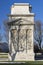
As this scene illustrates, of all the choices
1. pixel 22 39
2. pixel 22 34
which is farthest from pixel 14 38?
pixel 22 34

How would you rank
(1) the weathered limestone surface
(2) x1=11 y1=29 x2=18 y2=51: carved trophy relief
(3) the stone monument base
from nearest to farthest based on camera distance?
(3) the stone monument base → (1) the weathered limestone surface → (2) x1=11 y1=29 x2=18 y2=51: carved trophy relief

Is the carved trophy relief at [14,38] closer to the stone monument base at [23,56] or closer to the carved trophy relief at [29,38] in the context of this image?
the stone monument base at [23,56]

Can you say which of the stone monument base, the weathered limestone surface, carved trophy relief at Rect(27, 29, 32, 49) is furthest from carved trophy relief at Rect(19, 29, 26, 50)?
the stone monument base

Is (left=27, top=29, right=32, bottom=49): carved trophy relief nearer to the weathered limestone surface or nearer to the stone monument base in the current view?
the weathered limestone surface

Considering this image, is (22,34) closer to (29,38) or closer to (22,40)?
(22,40)

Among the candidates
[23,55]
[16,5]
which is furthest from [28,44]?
[16,5]

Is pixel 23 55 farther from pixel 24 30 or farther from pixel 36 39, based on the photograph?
pixel 36 39

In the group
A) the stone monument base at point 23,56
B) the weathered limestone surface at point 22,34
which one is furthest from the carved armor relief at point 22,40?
the stone monument base at point 23,56

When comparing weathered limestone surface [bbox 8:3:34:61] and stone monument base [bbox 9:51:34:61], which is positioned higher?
weathered limestone surface [bbox 8:3:34:61]

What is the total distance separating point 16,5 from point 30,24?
3174 mm

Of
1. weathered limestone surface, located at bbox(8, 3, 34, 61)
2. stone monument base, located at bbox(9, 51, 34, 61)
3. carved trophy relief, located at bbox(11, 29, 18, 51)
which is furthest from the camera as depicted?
carved trophy relief, located at bbox(11, 29, 18, 51)

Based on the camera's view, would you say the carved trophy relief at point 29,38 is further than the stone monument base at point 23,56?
Yes

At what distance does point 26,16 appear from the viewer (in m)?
34.9

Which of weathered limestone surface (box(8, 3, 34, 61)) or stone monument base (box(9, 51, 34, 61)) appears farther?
weathered limestone surface (box(8, 3, 34, 61))
